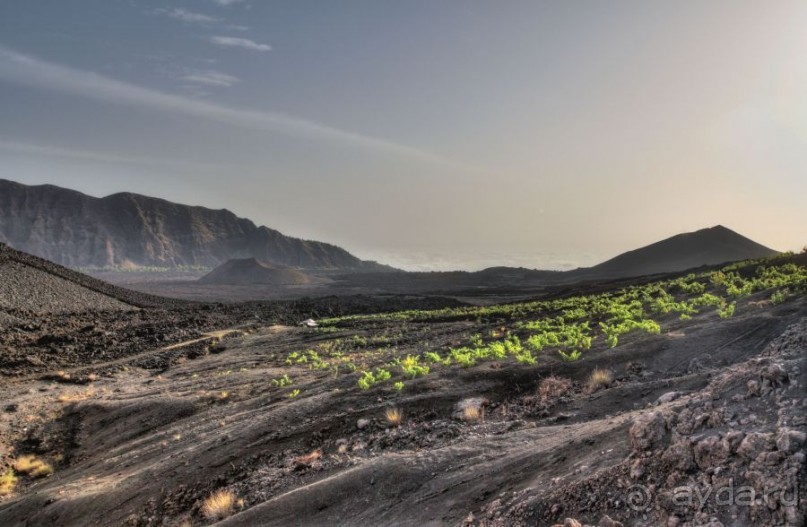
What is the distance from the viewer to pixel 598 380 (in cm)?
1013

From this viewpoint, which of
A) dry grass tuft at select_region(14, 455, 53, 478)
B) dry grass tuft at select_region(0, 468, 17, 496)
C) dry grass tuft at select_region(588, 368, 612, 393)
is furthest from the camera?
dry grass tuft at select_region(14, 455, 53, 478)

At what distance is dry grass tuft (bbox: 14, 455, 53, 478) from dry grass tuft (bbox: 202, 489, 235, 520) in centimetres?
872

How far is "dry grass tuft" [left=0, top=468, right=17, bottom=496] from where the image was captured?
12586 millimetres

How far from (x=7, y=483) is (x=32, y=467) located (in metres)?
1.11

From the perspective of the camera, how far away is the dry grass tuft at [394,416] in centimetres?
1002

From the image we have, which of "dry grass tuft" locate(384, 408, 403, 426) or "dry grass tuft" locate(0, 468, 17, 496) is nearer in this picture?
"dry grass tuft" locate(384, 408, 403, 426)

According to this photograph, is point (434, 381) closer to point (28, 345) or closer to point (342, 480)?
point (342, 480)

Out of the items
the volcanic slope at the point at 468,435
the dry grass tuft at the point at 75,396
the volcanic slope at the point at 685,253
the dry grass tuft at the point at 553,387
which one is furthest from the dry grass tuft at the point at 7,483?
the volcanic slope at the point at 685,253

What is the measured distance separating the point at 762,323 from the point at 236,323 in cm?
4047

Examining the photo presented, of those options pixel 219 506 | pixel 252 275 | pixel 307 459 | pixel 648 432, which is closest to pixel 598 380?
pixel 648 432

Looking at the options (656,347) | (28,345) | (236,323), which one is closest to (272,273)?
(236,323)

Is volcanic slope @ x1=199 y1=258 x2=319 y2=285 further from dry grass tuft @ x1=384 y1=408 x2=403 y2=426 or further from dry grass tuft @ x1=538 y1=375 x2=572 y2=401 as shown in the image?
dry grass tuft @ x1=538 y1=375 x2=572 y2=401

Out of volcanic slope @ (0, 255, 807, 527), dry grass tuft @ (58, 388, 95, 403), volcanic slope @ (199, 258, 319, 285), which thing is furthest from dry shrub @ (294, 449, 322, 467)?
volcanic slope @ (199, 258, 319, 285)

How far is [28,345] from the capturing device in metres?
29.9
